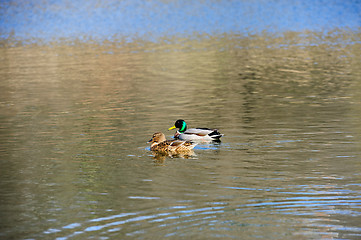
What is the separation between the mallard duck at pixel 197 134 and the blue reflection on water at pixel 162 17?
2155 inches

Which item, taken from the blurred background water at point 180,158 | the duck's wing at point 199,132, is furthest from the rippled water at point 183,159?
the duck's wing at point 199,132

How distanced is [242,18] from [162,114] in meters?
81.0

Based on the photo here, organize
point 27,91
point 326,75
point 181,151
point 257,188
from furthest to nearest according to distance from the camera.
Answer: point 326,75, point 27,91, point 181,151, point 257,188

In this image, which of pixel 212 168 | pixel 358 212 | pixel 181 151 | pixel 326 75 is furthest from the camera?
pixel 326 75

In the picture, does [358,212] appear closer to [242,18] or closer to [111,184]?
[111,184]

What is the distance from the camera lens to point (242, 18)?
336 ft

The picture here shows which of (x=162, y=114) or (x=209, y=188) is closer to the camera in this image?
(x=209, y=188)

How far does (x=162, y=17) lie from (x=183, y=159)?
93.8 m

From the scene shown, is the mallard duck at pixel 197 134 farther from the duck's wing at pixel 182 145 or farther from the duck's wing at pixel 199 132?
the duck's wing at pixel 182 145

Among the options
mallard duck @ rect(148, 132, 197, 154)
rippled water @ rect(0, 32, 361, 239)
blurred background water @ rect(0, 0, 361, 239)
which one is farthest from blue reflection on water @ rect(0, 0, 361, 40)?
mallard duck @ rect(148, 132, 197, 154)

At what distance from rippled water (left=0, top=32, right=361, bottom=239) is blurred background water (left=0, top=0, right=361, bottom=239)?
1.6 inches

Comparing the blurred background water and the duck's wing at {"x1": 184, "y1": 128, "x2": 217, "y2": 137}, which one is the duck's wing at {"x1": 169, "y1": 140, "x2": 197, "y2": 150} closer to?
the blurred background water

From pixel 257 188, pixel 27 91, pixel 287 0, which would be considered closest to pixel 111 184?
pixel 257 188

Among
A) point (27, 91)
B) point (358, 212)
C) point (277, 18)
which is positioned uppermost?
point (277, 18)
